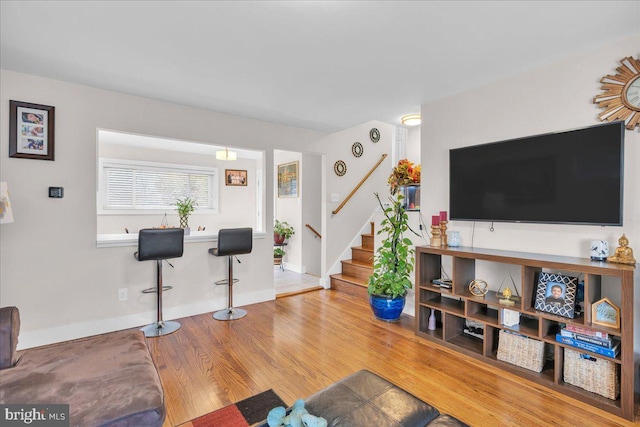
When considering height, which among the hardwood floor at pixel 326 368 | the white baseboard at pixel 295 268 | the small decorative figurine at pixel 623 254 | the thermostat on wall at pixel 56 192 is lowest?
the hardwood floor at pixel 326 368

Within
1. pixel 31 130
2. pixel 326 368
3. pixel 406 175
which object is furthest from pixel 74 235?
pixel 406 175

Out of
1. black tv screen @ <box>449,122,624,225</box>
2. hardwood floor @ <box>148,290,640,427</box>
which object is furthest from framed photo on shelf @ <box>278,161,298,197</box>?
black tv screen @ <box>449,122,624,225</box>

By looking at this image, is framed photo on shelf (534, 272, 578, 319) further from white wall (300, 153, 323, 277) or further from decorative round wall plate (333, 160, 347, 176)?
white wall (300, 153, 323, 277)

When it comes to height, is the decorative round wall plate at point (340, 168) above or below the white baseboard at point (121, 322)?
above

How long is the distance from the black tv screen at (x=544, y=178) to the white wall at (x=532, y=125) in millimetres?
139

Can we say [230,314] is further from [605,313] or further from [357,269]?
[605,313]

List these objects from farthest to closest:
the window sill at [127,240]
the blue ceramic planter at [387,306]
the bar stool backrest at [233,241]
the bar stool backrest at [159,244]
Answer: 1. the bar stool backrest at [233,241]
2. the blue ceramic planter at [387,306]
3. the window sill at [127,240]
4. the bar stool backrest at [159,244]

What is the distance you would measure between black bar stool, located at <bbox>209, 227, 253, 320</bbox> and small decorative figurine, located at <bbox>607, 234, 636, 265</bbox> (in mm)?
3027

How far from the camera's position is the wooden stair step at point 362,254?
4535 mm

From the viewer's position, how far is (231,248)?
339 cm

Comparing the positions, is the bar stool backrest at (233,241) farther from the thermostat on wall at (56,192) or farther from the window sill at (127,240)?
the thermostat on wall at (56,192)

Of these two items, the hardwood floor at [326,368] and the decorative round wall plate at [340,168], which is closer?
the hardwood floor at [326,368]

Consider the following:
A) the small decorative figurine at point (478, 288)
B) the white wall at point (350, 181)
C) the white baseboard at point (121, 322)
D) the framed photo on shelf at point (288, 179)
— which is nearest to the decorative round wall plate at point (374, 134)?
the white wall at point (350, 181)

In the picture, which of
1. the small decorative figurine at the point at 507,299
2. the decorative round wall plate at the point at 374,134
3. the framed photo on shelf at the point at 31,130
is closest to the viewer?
the small decorative figurine at the point at 507,299
